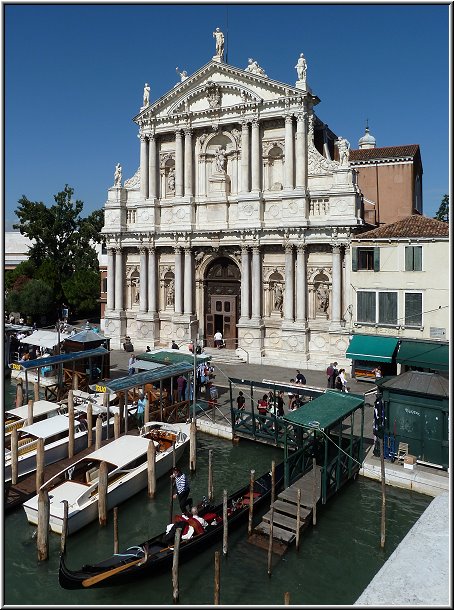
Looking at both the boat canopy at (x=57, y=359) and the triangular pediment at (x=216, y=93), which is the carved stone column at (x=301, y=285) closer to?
the triangular pediment at (x=216, y=93)

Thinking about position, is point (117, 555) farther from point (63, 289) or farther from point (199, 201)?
point (63, 289)

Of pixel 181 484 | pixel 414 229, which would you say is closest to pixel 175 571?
pixel 181 484

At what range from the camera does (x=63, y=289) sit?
42594 mm

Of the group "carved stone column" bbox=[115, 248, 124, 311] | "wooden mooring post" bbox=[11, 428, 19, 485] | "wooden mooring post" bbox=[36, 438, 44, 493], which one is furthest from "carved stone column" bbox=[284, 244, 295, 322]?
"wooden mooring post" bbox=[11, 428, 19, 485]

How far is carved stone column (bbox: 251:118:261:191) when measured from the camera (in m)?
27.6

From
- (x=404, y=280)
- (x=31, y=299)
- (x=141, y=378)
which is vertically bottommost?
(x=141, y=378)

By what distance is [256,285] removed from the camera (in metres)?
28.0

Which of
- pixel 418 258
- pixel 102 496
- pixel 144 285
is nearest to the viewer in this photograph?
pixel 102 496

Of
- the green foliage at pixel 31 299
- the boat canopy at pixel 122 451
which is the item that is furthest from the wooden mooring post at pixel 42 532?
the green foliage at pixel 31 299

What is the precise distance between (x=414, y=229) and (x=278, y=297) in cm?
840

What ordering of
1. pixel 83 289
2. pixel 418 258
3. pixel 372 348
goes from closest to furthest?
pixel 418 258 < pixel 372 348 < pixel 83 289

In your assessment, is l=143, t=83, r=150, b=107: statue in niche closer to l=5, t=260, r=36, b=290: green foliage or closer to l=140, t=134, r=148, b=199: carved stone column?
l=140, t=134, r=148, b=199: carved stone column

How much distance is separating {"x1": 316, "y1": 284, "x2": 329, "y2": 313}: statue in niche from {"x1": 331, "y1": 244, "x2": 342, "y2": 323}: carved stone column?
2.50ft

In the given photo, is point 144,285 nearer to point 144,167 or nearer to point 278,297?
point 144,167
